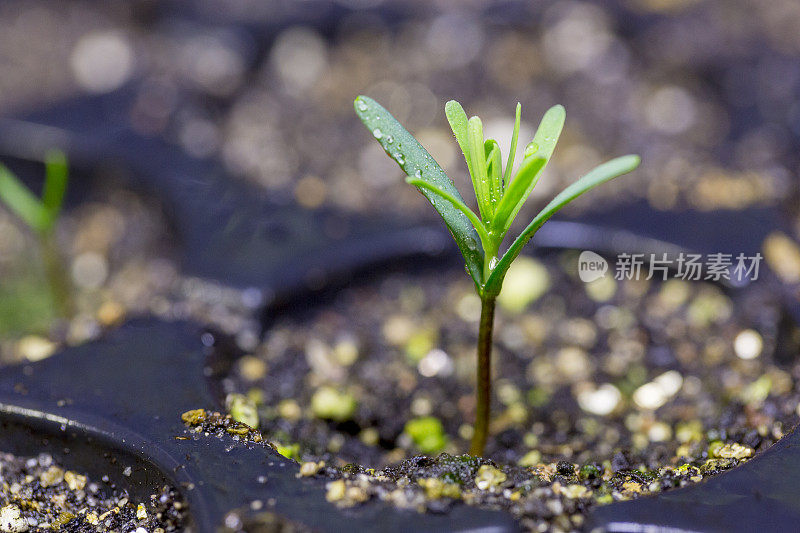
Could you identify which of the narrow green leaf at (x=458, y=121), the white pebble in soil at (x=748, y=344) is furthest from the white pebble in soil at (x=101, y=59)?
the white pebble in soil at (x=748, y=344)

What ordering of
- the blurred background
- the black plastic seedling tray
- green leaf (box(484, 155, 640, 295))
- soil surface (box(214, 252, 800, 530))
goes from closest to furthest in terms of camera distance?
1. green leaf (box(484, 155, 640, 295))
2. the black plastic seedling tray
3. soil surface (box(214, 252, 800, 530))
4. the blurred background

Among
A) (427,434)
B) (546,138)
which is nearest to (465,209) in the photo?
(546,138)

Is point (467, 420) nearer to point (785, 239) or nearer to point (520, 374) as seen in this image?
point (520, 374)

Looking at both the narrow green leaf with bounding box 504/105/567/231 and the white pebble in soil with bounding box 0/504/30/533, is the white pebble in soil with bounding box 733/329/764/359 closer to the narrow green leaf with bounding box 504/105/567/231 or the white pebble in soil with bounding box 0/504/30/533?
the narrow green leaf with bounding box 504/105/567/231

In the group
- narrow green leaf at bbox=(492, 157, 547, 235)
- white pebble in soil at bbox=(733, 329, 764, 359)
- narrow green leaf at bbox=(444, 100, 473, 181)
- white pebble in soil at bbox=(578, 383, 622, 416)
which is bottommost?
white pebble in soil at bbox=(733, 329, 764, 359)

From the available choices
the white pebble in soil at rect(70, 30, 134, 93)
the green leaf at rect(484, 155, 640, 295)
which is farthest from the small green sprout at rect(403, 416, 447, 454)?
the white pebble in soil at rect(70, 30, 134, 93)

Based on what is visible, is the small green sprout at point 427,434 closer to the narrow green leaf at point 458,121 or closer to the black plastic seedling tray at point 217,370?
the black plastic seedling tray at point 217,370

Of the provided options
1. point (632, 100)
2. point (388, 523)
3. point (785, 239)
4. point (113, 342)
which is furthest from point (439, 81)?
point (388, 523)
